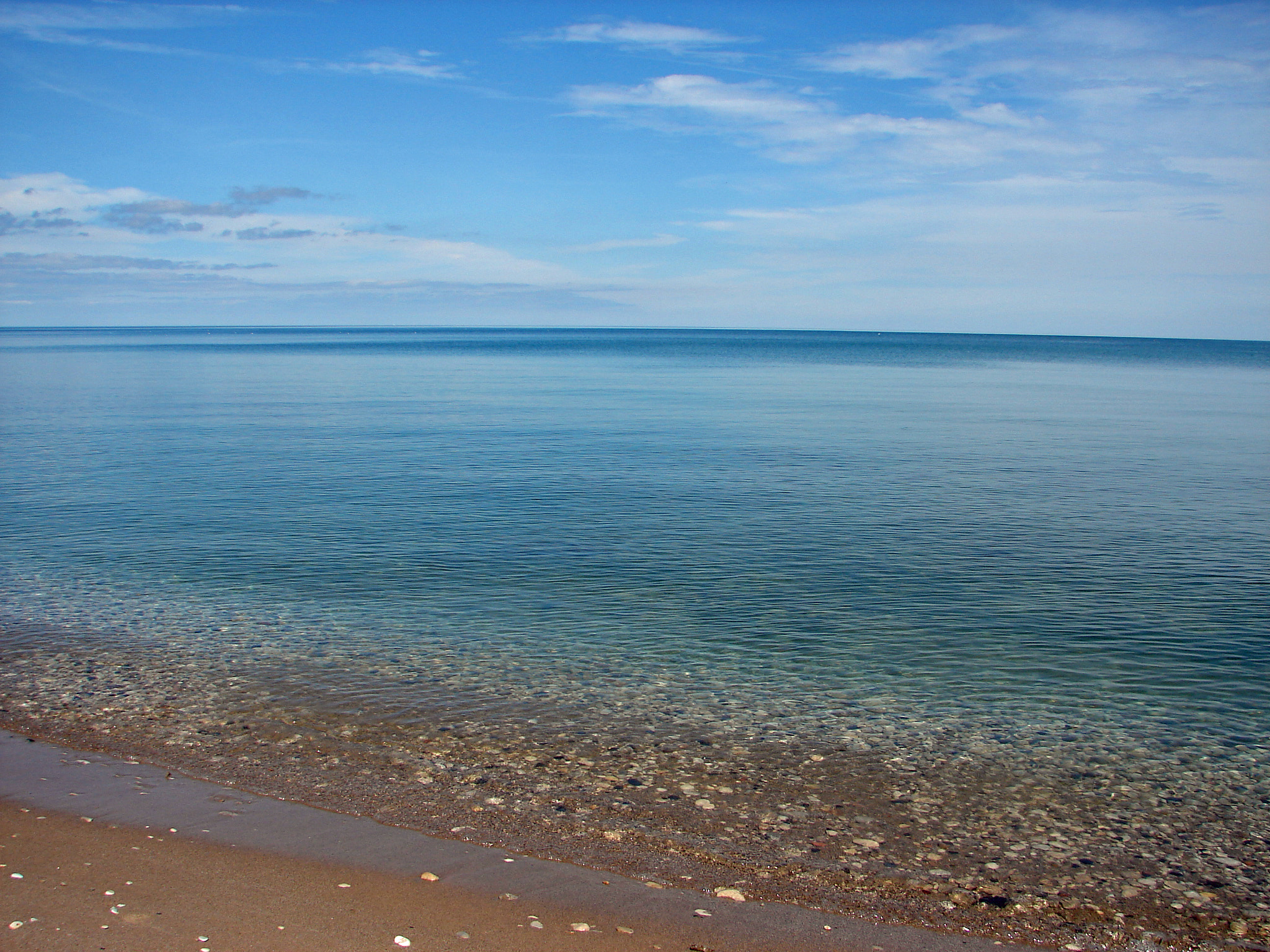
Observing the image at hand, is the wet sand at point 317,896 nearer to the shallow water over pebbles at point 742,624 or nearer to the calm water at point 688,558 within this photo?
the shallow water over pebbles at point 742,624

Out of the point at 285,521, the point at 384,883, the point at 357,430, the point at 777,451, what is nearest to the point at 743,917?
the point at 384,883

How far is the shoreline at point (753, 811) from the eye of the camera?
7.92 meters

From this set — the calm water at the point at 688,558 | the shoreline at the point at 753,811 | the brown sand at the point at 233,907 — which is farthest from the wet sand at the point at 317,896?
the calm water at the point at 688,558

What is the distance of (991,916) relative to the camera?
7.69 meters

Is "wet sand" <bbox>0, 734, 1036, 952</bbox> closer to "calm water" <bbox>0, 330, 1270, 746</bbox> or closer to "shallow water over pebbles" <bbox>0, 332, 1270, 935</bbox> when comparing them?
"shallow water over pebbles" <bbox>0, 332, 1270, 935</bbox>

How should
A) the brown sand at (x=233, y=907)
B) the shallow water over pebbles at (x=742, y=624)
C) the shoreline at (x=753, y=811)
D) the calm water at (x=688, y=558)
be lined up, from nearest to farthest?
the brown sand at (x=233, y=907) → the shoreline at (x=753, y=811) → the shallow water over pebbles at (x=742, y=624) → the calm water at (x=688, y=558)

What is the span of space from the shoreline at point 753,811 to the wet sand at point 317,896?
328mm

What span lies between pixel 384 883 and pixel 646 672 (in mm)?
6165

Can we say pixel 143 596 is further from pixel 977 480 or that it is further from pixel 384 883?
pixel 977 480

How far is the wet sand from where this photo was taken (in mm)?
7109

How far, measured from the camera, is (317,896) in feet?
25.2

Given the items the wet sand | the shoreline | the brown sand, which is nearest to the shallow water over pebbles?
the shoreline

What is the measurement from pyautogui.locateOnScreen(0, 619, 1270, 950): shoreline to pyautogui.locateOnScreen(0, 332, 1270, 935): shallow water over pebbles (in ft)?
0.19

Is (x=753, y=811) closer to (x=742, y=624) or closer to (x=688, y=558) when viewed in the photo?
(x=742, y=624)
